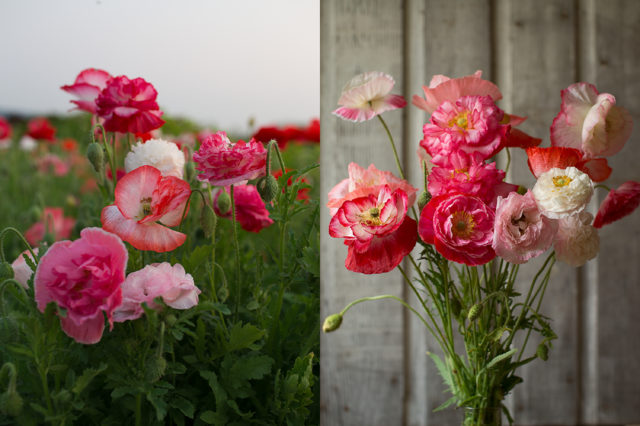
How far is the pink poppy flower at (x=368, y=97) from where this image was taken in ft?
2.31

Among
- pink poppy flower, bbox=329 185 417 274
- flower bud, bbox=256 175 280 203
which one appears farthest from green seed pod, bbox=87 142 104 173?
pink poppy flower, bbox=329 185 417 274

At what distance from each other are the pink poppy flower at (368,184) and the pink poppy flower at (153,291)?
184mm

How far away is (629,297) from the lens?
1185mm

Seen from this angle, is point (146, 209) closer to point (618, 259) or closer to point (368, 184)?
point (368, 184)

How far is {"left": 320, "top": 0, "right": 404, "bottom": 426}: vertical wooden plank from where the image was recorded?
1.14 meters

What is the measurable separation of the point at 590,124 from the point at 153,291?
511mm

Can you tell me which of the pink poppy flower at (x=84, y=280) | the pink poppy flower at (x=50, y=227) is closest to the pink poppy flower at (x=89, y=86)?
the pink poppy flower at (x=84, y=280)

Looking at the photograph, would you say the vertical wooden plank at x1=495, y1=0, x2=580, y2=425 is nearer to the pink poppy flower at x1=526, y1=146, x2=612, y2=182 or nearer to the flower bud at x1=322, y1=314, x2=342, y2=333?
the pink poppy flower at x1=526, y1=146, x2=612, y2=182

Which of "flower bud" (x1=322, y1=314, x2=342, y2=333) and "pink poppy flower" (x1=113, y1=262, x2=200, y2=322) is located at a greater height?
"pink poppy flower" (x1=113, y1=262, x2=200, y2=322)

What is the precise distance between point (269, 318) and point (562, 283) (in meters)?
0.65

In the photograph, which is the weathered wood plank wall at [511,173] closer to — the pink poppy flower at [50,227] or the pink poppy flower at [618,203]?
the pink poppy flower at [618,203]

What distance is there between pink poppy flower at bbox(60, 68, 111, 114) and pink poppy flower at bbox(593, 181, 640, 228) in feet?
2.22

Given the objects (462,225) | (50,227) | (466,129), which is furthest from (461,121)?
(50,227)

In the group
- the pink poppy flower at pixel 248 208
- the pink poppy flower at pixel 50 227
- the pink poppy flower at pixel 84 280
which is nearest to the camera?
the pink poppy flower at pixel 84 280
